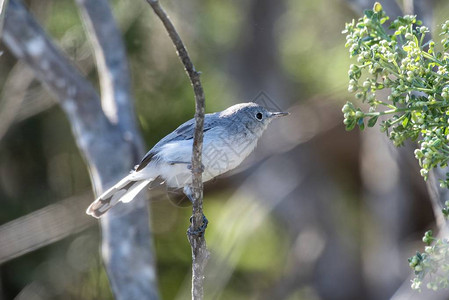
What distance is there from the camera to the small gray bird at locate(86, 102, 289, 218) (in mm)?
3271

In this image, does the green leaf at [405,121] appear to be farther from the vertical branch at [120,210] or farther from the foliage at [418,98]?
the vertical branch at [120,210]

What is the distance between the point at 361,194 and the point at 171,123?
2056 millimetres

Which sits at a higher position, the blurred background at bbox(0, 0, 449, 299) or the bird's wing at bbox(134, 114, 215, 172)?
the bird's wing at bbox(134, 114, 215, 172)

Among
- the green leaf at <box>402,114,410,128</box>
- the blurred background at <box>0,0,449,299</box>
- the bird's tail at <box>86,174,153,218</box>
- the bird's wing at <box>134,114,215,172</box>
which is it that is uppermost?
the green leaf at <box>402,114,410,128</box>

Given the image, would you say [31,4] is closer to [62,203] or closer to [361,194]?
[62,203]

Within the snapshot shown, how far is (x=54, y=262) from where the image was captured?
5734 millimetres

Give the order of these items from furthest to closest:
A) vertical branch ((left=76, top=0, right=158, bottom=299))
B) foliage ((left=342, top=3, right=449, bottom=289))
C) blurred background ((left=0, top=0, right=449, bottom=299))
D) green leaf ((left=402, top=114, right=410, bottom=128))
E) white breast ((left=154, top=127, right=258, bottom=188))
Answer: blurred background ((left=0, top=0, right=449, bottom=299))
vertical branch ((left=76, top=0, right=158, bottom=299))
white breast ((left=154, top=127, right=258, bottom=188))
green leaf ((left=402, top=114, right=410, bottom=128))
foliage ((left=342, top=3, right=449, bottom=289))

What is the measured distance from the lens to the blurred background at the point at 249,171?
5.77m

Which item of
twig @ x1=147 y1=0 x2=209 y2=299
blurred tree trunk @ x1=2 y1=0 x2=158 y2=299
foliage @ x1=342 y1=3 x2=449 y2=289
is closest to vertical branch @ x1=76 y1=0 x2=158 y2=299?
blurred tree trunk @ x1=2 y1=0 x2=158 y2=299

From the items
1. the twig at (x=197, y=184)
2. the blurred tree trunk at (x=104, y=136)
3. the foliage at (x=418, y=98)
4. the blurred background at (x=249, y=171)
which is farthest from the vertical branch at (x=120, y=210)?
the foliage at (x=418, y=98)

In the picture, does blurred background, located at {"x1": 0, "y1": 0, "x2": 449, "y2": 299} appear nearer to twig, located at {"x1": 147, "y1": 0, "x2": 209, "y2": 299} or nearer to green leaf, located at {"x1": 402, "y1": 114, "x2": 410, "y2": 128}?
twig, located at {"x1": 147, "y1": 0, "x2": 209, "y2": 299}

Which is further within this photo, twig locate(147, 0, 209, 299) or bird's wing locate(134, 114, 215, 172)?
bird's wing locate(134, 114, 215, 172)

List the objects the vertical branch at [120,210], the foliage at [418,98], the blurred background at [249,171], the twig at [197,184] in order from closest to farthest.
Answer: the foliage at [418,98] < the twig at [197,184] < the vertical branch at [120,210] < the blurred background at [249,171]

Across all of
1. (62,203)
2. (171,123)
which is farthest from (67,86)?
(171,123)
